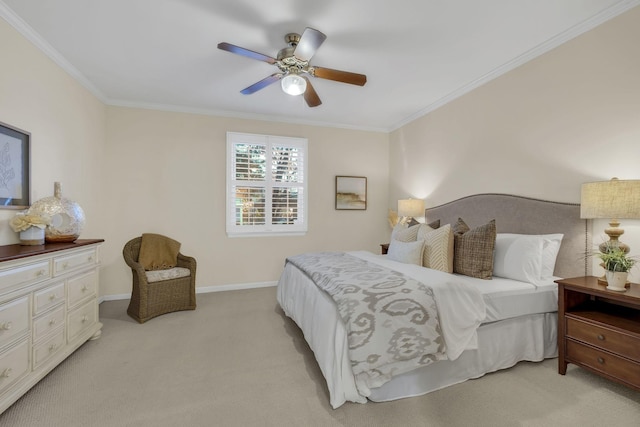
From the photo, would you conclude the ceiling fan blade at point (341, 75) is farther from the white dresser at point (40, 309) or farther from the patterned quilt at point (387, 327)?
the white dresser at point (40, 309)

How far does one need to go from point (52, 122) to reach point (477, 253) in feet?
13.8

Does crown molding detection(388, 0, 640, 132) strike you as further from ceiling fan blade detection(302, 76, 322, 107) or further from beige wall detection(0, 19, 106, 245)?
beige wall detection(0, 19, 106, 245)

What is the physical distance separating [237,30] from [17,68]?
1823mm

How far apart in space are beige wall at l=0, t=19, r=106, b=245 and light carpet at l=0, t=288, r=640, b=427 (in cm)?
129

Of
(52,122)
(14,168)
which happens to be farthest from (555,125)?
(52,122)

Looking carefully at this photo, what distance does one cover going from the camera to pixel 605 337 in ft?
6.31

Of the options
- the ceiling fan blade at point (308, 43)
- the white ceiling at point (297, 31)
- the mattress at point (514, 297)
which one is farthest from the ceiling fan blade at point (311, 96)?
the mattress at point (514, 297)

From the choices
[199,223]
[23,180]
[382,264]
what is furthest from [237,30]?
[199,223]

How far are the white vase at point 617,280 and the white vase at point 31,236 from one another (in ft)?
13.8

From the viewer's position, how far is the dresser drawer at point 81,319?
237cm

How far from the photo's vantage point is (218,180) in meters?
4.43

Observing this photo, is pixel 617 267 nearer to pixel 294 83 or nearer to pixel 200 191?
pixel 294 83

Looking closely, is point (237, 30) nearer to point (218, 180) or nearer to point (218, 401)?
point (218, 180)

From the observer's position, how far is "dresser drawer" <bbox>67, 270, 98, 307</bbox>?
93.3 inches
